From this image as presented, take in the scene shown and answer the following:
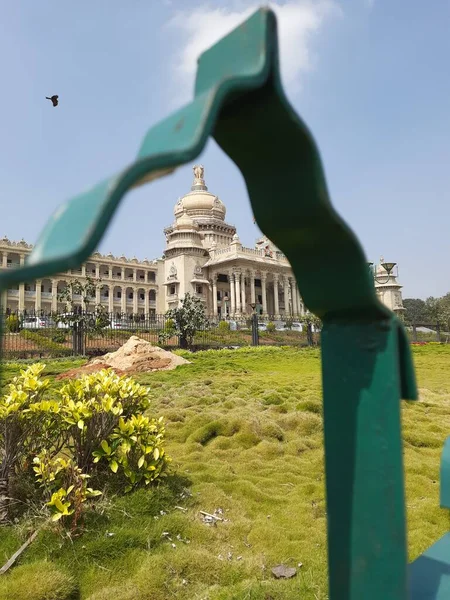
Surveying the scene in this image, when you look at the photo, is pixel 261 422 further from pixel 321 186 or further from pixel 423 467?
pixel 321 186

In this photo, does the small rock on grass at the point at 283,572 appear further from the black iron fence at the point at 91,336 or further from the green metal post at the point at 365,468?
the black iron fence at the point at 91,336

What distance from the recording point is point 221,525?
120 inches

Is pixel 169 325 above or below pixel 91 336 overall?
above

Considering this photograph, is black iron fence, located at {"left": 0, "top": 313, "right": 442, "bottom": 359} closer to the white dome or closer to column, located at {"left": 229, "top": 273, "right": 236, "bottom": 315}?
column, located at {"left": 229, "top": 273, "right": 236, "bottom": 315}

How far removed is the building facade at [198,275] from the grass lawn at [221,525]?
29.8 m

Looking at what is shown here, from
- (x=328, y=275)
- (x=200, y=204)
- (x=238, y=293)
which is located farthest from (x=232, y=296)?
(x=328, y=275)

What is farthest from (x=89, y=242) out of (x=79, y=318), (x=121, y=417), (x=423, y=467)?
(x=79, y=318)

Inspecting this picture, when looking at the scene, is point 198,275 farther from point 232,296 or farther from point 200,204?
point 200,204

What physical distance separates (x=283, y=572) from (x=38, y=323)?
79.8ft

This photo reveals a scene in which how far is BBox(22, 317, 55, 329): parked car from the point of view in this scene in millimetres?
22328

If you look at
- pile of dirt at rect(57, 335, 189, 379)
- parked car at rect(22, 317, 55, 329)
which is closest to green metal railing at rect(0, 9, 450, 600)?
pile of dirt at rect(57, 335, 189, 379)

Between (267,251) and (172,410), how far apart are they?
129 feet

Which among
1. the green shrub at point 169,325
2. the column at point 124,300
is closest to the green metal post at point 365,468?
the green shrub at point 169,325

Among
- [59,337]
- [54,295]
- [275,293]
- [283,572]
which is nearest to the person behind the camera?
[283,572]
